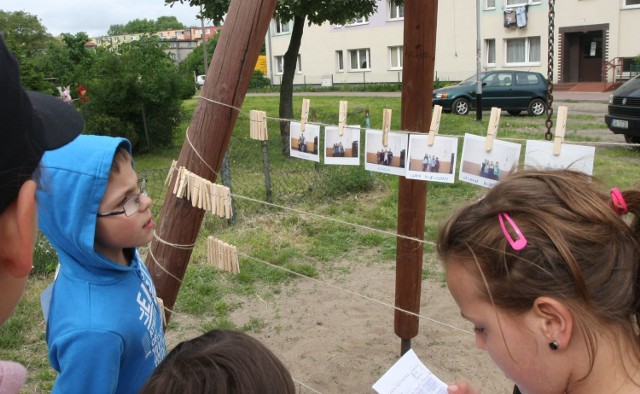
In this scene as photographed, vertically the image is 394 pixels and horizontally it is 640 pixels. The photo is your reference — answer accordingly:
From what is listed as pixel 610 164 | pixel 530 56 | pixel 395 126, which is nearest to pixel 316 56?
pixel 530 56

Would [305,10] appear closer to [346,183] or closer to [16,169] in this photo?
[346,183]

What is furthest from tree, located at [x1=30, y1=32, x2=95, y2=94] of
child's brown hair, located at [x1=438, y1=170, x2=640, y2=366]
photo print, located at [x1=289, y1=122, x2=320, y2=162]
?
child's brown hair, located at [x1=438, y1=170, x2=640, y2=366]

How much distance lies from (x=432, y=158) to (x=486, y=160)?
0.86 ft

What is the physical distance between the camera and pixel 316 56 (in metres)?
30.3

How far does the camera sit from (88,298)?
1.49 metres

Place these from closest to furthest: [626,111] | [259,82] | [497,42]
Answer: [626,111] → [497,42] → [259,82]

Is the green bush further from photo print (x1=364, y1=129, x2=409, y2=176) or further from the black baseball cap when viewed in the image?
the black baseball cap

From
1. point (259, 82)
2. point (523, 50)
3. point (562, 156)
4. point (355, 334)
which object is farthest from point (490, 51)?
point (562, 156)

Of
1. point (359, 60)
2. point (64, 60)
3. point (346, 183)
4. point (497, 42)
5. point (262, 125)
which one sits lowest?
point (346, 183)

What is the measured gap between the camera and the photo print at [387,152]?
2410mm

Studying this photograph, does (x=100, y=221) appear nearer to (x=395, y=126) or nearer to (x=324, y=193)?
(x=324, y=193)

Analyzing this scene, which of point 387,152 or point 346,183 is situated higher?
point 387,152

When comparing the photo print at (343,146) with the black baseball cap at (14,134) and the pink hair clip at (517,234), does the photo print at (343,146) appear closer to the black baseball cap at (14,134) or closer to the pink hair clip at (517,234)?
the pink hair clip at (517,234)

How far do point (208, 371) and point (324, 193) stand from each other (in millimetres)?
5638
